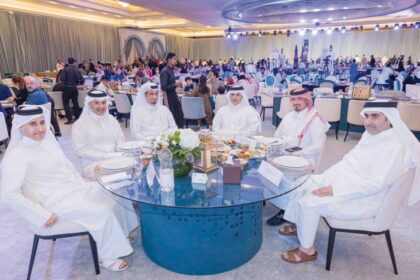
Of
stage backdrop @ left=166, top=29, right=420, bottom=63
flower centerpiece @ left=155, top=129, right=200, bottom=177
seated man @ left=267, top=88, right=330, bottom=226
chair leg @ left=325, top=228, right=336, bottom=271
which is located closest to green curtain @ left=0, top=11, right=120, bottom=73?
stage backdrop @ left=166, top=29, right=420, bottom=63

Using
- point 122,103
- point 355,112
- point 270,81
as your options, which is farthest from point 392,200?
point 270,81

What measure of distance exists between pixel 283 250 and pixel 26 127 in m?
2.21

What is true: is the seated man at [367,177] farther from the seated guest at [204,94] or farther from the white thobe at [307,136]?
the seated guest at [204,94]

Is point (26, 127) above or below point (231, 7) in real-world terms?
below

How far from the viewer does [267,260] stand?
2467 millimetres

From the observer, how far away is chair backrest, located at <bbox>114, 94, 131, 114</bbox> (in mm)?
7008

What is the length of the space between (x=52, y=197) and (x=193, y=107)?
4.40 m

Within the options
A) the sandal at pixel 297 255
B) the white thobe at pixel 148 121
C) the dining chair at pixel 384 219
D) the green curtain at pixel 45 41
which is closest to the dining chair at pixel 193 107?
the white thobe at pixel 148 121

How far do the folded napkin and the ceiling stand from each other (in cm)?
359

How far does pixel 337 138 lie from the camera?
20.5ft

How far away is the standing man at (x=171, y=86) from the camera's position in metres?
6.17

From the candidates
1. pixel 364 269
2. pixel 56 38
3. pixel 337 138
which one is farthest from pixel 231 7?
pixel 56 38

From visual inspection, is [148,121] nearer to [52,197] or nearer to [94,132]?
[94,132]

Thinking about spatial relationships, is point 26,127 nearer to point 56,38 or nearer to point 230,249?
point 230,249
